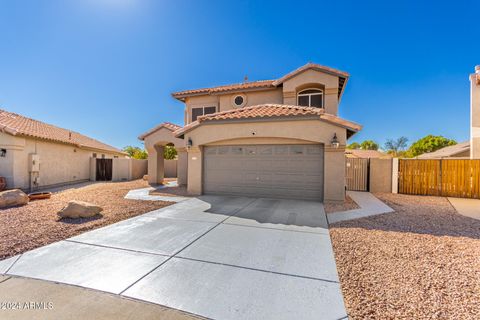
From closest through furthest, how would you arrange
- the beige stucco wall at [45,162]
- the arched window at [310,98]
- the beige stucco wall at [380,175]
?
1. the beige stucco wall at [45,162]
2. the beige stucco wall at [380,175]
3. the arched window at [310,98]

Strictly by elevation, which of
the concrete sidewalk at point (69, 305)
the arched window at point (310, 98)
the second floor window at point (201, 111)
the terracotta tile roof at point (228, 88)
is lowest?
the concrete sidewalk at point (69, 305)

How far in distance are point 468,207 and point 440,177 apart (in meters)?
3.30

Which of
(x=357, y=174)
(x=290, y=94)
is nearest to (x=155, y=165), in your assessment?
Result: (x=290, y=94)

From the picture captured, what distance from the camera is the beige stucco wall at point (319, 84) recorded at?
13.0 m

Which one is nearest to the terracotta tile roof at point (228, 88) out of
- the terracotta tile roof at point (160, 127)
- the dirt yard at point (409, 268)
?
the terracotta tile roof at point (160, 127)

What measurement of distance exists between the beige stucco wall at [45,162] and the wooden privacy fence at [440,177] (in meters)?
23.8

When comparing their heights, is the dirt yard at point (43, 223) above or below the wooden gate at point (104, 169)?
below

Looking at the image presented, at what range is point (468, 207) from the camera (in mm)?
8914

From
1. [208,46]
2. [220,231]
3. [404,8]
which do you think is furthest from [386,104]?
[220,231]

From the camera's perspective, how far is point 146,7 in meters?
10.7

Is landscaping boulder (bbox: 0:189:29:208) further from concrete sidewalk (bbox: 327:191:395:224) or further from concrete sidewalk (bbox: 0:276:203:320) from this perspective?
concrete sidewalk (bbox: 327:191:395:224)

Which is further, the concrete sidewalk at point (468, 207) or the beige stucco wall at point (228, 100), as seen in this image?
the beige stucco wall at point (228, 100)

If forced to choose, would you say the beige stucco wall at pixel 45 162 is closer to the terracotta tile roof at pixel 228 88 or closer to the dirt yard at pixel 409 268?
the terracotta tile roof at pixel 228 88

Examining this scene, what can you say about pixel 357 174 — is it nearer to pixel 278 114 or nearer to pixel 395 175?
pixel 395 175
